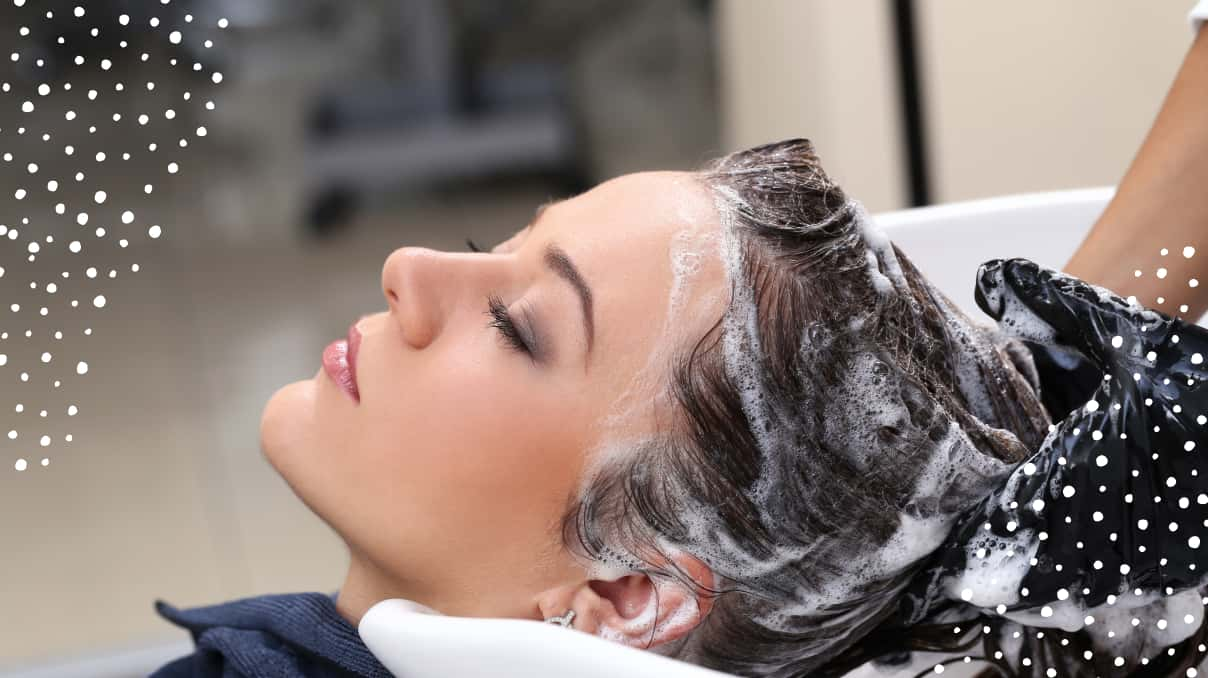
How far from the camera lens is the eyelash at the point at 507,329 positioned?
82 centimetres

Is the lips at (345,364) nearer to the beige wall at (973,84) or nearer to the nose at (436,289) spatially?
the nose at (436,289)

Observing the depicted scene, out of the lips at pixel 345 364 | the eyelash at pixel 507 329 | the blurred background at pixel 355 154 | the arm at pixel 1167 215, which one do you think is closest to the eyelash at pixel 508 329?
the eyelash at pixel 507 329

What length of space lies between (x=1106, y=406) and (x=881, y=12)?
1.35 meters

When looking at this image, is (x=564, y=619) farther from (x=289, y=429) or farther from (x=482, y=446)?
(x=289, y=429)

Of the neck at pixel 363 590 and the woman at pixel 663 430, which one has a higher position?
the woman at pixel 663 430

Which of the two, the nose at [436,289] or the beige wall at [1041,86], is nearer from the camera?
the nose at [436,289]

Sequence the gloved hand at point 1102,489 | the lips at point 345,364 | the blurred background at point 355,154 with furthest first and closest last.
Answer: the blurred background at point 355,154
the lips at point 345,364
the gloved hand at point 1102,489

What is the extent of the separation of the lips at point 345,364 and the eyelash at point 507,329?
0.12 meters

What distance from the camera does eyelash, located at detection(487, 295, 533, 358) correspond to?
2.69 feet

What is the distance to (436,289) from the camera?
852mm

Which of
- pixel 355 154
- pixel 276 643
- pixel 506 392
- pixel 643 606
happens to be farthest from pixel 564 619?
pixel 355 154

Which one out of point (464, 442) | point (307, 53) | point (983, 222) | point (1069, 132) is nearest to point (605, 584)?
point (464, 442)

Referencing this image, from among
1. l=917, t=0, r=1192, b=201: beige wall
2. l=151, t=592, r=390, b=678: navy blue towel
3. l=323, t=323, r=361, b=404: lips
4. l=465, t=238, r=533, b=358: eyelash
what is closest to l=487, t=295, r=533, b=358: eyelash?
l=465, t=238, r=533, b=358: eyelash

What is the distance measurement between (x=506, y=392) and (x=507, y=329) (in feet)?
0.14
